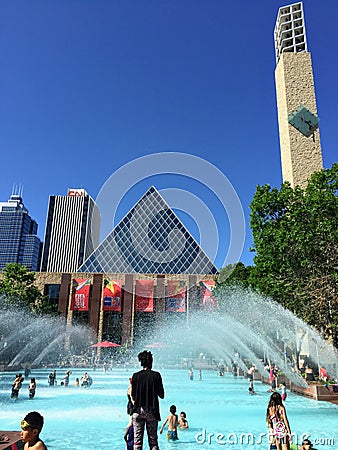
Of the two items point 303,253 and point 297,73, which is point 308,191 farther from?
point 297,73

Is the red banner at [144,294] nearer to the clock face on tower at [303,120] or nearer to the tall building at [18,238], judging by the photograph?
the clock face on tower at [303,120]

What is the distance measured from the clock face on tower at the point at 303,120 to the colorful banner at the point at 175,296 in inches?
1011

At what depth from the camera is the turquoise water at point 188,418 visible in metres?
9.00

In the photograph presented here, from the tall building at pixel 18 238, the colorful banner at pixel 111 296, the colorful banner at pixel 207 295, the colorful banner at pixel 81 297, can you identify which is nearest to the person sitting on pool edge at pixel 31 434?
the colorful banner at pixel 207 295

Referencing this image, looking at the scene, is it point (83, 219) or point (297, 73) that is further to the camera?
point (83, 219)

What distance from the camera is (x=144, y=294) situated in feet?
187

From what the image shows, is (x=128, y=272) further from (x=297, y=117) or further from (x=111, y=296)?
(x=297, y=117)

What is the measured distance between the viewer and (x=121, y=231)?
95312 millimetres

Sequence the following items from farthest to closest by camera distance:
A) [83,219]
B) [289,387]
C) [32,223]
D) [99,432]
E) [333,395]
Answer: [32,223] → [83,219] → [289,387] → [333,395] → [99,432]

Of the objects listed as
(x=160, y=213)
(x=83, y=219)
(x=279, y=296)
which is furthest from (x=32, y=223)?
(x=279, y=296)

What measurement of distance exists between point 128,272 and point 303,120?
2121 inches

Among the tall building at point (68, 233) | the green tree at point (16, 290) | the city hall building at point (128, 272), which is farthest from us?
the tall building at point (68, 233)

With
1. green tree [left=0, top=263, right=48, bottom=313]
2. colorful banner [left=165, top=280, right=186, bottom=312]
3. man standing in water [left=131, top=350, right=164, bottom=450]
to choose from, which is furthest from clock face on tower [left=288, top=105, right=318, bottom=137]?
man standing in water [left=131, top=350, right=164, bottom=450]

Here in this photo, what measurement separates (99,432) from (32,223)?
183 meters
